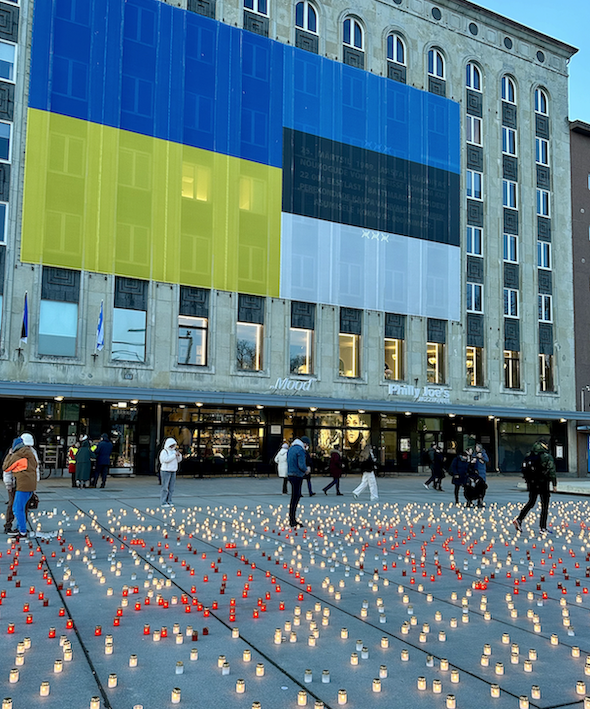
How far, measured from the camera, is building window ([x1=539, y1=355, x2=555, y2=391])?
43094mm

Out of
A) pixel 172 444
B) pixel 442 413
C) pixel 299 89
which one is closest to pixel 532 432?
pixel 442 413

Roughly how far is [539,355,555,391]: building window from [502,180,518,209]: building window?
32.1 feet

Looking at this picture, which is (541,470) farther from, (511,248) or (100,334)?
(511,248)

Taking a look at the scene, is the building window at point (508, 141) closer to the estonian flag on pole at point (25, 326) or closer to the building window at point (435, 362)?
the building window at point (435, 362)

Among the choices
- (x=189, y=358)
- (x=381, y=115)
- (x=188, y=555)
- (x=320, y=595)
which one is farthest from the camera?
(x=381, y=115)

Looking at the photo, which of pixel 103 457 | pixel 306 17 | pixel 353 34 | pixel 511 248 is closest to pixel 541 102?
pixel 511 248

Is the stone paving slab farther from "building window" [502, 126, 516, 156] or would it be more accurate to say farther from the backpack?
"building window" [502, 126, 516, 156]

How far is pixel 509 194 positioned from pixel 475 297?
7518 millimetres

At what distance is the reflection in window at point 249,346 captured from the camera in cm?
3378

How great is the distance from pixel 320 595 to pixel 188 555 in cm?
336

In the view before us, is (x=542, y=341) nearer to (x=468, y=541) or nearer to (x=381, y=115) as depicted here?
(x=381, y=115)

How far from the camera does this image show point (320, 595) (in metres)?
8.65

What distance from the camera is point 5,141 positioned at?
29422 mm

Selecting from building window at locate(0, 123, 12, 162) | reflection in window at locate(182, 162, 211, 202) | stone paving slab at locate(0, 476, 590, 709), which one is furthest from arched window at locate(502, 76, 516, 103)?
stone paving slab at locate(0, 476, 590, 709)
